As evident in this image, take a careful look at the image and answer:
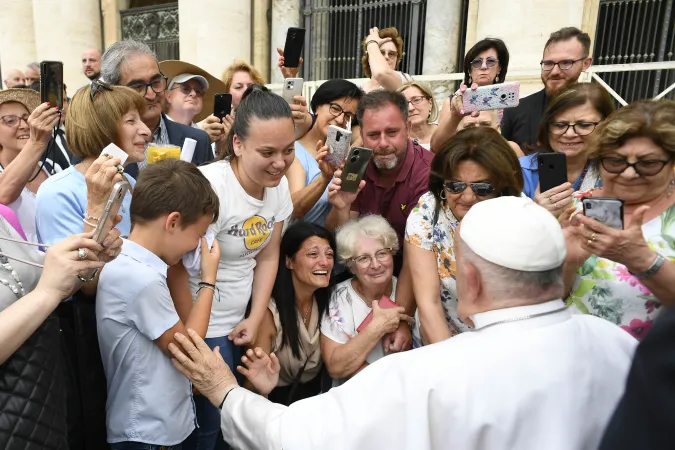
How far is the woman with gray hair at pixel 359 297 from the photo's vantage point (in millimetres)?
2580

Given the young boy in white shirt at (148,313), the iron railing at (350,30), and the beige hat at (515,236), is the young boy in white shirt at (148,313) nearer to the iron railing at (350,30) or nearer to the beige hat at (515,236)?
the beige hat at (515,236)

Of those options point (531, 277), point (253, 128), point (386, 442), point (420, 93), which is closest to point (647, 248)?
point (531, 277)

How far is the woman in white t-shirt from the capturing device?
7.68 feet

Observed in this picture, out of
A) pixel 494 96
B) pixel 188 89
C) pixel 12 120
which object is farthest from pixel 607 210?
pixel 12 120

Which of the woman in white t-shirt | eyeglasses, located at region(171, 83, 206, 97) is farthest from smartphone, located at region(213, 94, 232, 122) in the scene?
the woman in white t-shirt

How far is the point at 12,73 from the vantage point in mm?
6121

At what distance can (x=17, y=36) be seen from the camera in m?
10.7

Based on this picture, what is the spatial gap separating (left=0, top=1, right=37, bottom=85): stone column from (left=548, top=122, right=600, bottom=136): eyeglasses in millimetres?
11866

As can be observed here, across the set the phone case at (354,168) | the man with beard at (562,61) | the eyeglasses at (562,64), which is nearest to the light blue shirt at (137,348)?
the phone case at (354,168)

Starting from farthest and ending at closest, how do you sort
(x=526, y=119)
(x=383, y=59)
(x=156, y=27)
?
1. (x=156, y=27)
2. (x=383, y=59)
3. (x=526, y=119)

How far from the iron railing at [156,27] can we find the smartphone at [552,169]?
10501 mm

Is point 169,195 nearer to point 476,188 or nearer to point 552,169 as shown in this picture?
point 476,188

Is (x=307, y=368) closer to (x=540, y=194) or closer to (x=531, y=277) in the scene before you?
(x=540, y=194)

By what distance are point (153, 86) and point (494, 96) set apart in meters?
2.07
